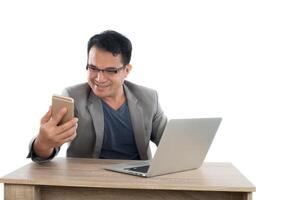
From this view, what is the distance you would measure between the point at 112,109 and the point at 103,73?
310mm

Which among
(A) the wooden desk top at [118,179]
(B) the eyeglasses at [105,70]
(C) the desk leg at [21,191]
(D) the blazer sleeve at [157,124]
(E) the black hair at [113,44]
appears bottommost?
(C) the desk leg at [21,191]

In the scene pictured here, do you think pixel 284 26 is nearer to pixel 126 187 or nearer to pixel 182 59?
pixel 182 59

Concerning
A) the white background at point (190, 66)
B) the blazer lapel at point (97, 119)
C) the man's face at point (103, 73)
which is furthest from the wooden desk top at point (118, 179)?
the white background at point (190, 66)

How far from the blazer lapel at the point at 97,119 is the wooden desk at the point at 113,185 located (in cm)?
50

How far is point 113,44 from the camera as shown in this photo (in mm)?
2822

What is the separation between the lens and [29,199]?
6.93ft

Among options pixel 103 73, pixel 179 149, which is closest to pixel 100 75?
pixel 103 73

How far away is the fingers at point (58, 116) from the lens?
2297mm

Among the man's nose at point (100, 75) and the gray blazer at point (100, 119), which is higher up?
the man's nose at point (100, 75)

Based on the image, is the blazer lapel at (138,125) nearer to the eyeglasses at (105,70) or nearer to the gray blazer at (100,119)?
the gray blazer at (100,119)

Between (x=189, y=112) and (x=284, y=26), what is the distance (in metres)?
0.97

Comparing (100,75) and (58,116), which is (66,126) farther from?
(100,75)

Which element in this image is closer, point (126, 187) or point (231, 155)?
point (126, 187)

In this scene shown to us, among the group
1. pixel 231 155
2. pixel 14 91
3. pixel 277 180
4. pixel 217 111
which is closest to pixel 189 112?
pixel 217 111
